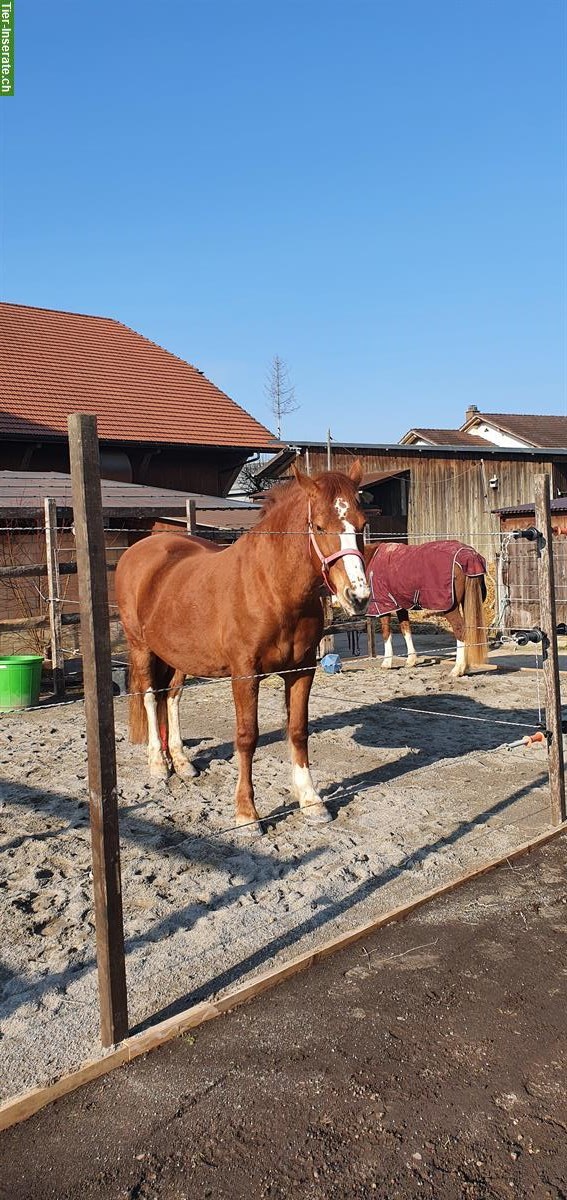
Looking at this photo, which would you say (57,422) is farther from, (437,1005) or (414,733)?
(437,1005)

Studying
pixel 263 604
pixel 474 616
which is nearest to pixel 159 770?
pixel 263 604

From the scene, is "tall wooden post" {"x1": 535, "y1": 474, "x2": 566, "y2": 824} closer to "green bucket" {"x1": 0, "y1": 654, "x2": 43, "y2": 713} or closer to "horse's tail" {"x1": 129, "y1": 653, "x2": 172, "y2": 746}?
"horse's tail" {"x1": 129, "y1": 653, "x2": 172, "y2": 746}

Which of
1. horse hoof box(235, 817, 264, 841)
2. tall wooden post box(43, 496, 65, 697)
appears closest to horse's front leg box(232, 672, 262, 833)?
horse hoof box(235, 817, 264, 841)

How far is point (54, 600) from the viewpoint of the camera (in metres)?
8.77

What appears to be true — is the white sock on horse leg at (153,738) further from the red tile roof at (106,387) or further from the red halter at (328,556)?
the red tile roof at (106,387)

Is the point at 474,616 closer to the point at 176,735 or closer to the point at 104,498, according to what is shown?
the point at 176,735

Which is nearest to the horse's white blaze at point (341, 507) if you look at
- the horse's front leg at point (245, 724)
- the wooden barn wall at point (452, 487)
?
the horse's front leg at point (245, 724)

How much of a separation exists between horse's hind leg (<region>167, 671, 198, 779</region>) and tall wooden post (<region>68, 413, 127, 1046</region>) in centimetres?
286

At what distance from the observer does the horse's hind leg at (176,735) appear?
5312 millimetres

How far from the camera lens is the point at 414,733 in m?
6.41

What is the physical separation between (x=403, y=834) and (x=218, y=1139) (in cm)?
228

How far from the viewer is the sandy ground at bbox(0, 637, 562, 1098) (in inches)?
105

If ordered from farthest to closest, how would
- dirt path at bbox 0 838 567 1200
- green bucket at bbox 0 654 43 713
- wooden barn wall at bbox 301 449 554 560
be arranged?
wooden barn wall at bbox 301 449 554 560 → green bucket at bbox 0 654 43 713 → dirt path at bbox 0 838 567 1200

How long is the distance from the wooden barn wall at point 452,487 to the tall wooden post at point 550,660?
16076 millimetres
